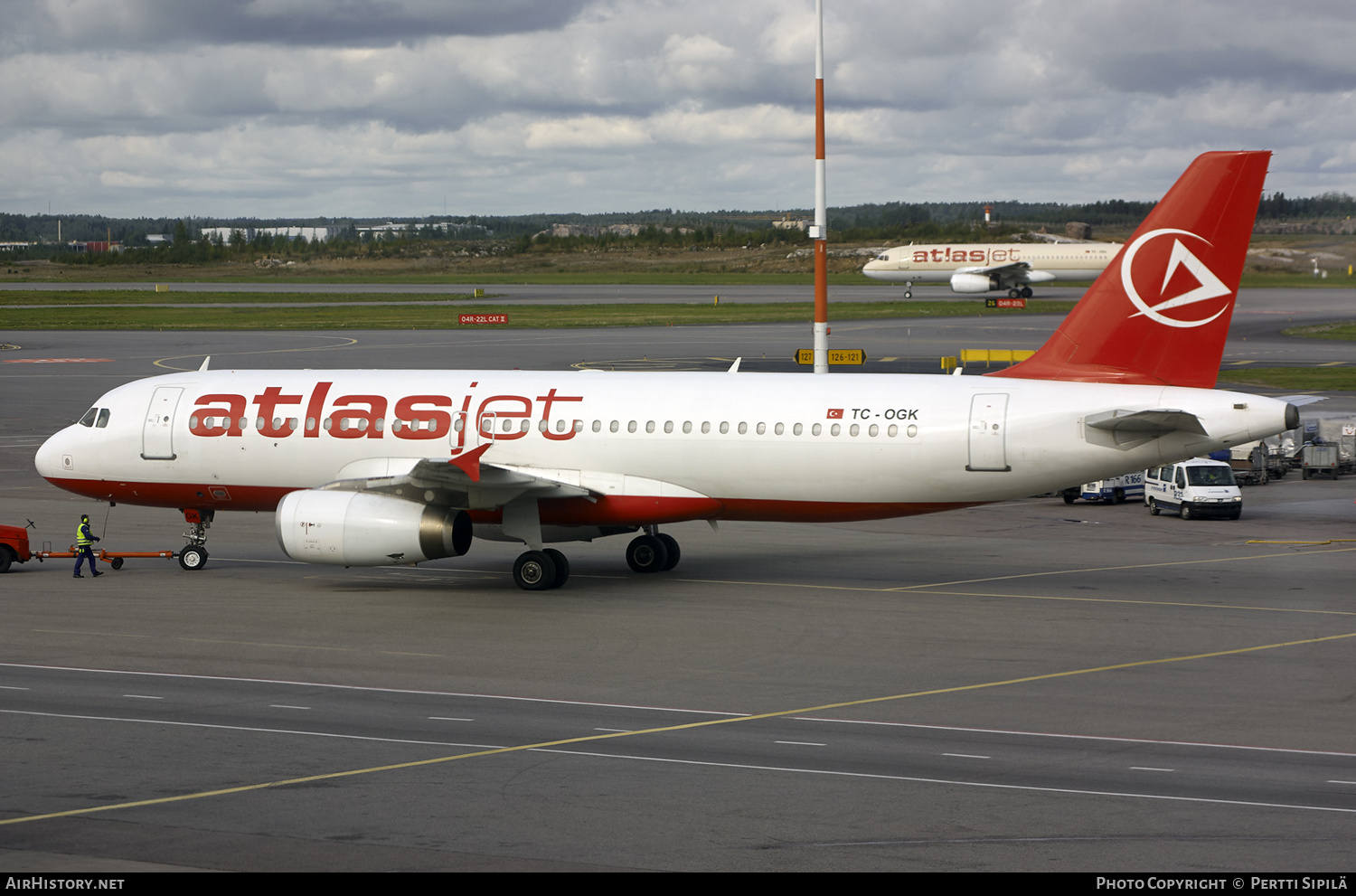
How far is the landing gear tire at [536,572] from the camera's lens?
31.9 meters

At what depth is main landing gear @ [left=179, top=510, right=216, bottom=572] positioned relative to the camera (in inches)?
1375

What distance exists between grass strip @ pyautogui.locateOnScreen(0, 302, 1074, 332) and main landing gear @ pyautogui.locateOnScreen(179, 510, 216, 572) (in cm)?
7720

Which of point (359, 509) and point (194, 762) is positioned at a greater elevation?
point (359, 509)

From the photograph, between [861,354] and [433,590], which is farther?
[861,354]

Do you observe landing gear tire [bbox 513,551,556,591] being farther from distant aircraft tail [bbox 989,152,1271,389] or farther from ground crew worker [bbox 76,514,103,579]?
distant aircraft tail [bbox 989,152,1271,389]

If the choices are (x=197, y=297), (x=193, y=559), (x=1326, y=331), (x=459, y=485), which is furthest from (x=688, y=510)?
(x=197, y=297)

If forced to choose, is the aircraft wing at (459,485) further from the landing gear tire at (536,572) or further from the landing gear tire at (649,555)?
the landing gear tire at (649,555)

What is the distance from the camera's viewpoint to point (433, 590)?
32375mm

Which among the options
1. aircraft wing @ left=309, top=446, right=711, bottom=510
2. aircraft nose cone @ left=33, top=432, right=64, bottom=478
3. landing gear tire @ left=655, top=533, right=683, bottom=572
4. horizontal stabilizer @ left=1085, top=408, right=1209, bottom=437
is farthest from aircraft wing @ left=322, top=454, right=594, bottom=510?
horizontal stabilizer @ left=1085, top=408, right=1209, bottom=437

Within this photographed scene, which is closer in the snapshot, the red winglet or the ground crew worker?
the red winglet

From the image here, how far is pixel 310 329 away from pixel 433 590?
84.0 meters

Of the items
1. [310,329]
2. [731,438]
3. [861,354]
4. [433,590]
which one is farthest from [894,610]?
[310,329]

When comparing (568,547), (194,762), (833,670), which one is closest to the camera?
(194,762)

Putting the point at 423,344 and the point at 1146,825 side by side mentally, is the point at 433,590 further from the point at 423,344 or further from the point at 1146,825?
the point at 423,344
